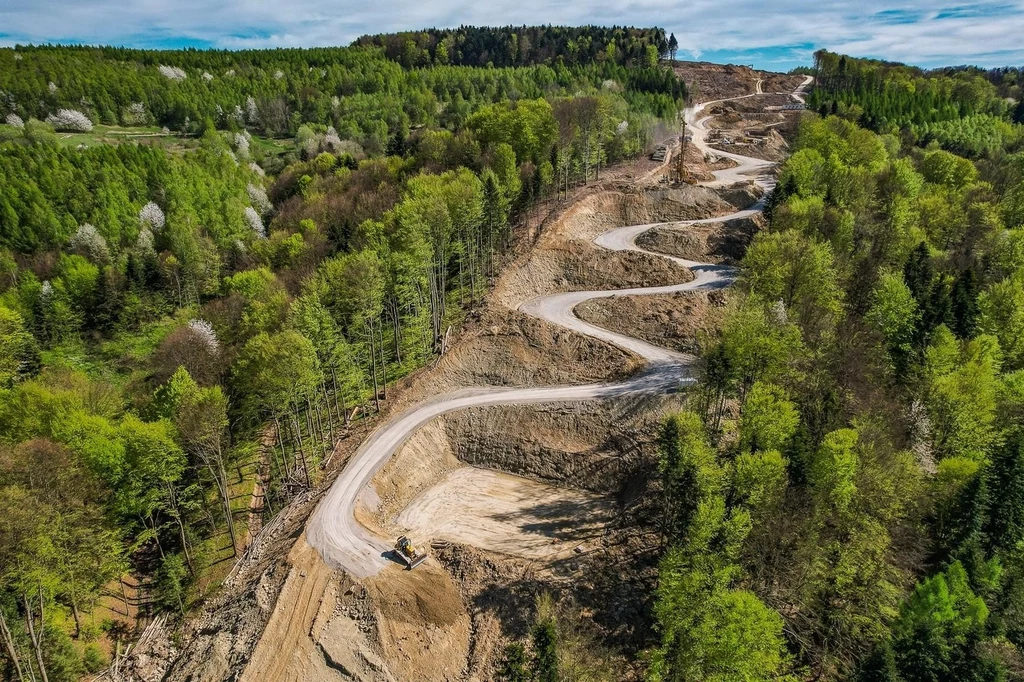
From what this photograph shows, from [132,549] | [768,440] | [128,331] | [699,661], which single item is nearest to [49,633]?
[132,549]

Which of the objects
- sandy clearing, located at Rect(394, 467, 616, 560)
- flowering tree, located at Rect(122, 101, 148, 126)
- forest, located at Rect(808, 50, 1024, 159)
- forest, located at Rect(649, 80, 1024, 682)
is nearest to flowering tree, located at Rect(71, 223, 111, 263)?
sandy clearing, located at Rect(394, 467, 616, 560)

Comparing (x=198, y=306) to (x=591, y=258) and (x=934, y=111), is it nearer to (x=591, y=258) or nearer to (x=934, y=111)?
(x=591, y=258)

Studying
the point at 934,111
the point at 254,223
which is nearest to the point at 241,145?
the point at 254,223

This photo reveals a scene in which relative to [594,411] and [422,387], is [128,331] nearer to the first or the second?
[422,387]

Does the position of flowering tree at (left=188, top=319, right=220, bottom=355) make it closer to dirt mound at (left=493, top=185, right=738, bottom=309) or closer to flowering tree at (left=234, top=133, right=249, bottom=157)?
dirt mound at (left=493, top=185, right=738, bottom=309)

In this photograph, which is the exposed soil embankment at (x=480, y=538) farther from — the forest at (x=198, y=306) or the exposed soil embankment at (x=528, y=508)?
the forest at (x=198, y=306)
